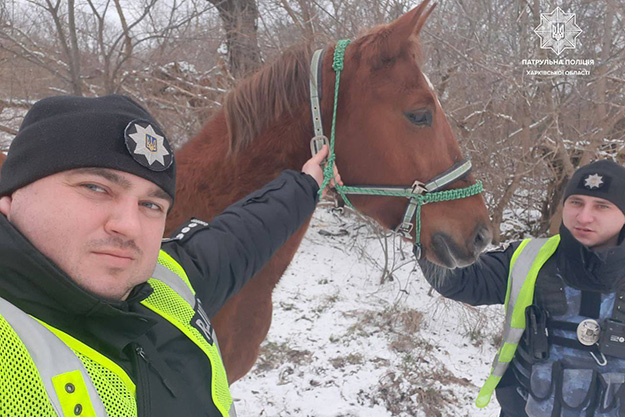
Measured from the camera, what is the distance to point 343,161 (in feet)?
6.14

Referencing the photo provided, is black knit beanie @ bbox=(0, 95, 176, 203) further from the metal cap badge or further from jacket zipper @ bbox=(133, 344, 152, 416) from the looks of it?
the metal cap badge

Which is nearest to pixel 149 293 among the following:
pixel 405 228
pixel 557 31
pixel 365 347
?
pixel 405 228

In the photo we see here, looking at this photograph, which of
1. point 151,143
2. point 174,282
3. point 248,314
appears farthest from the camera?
point 248,314

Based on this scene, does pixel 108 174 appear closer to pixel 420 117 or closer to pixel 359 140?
pixel 359 140

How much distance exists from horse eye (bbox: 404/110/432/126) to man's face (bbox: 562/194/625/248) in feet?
3.23

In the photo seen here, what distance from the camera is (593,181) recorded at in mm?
1963

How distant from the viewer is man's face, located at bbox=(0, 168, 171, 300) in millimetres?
820

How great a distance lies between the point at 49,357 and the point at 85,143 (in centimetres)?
49

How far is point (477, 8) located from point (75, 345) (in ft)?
20.9

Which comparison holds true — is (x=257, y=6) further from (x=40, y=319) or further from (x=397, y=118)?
(x=40, y=319)

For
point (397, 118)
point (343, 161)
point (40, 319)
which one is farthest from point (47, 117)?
point (397, 118)

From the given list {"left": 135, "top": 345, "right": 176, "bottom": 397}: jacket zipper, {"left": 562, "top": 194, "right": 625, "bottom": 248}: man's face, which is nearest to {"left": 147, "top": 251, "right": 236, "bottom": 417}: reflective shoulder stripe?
{"left": 135, "top": 345, "right": 176, "bottom": 397}: jacket zipper

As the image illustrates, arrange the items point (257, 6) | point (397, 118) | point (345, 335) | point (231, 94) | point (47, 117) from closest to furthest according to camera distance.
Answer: point (47, 117), point (397, 118), point (231, 94), point (345, 335), point (257, 6)

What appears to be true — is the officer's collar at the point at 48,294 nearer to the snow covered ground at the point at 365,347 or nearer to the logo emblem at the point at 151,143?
the logo emblem at the point at 151,143
